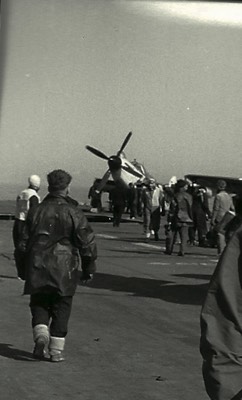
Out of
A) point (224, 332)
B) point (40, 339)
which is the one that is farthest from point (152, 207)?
point (224, 332)

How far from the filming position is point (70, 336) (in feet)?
33.5

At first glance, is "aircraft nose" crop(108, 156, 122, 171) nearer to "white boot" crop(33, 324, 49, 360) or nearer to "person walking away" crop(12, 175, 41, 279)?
"person walking away" crop(12, 175, 41, 279)

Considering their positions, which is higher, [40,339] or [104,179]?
[40,339]

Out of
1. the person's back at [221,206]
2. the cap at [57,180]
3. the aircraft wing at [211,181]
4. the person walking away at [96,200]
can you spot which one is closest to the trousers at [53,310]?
the cap at [57,180]

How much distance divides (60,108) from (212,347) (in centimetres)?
2648

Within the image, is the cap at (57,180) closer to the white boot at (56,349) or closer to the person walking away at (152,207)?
the white boot at (56,349)

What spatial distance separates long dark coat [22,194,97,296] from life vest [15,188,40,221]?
18.2 ft

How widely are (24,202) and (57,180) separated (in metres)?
5.67

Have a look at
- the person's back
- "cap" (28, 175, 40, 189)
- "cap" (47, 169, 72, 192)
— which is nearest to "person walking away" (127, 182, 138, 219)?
the person's back

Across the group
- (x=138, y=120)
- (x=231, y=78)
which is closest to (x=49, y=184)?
(x=231, y=78)

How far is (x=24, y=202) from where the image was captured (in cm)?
1484

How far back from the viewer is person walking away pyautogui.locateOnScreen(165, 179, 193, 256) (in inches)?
859

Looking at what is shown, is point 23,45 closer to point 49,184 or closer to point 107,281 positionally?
point 107,281

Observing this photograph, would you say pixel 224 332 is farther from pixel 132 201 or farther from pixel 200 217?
pixel 132 201
